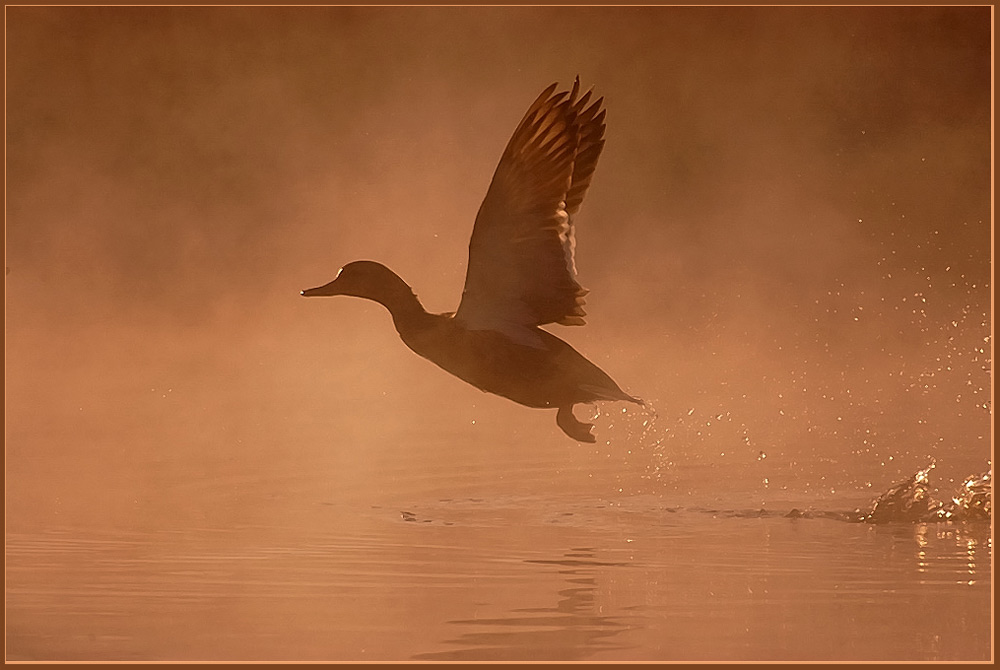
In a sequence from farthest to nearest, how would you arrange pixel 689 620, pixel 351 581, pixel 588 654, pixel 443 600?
pixel 351 581 < pixel 443 600 < pixel 689 620 < pixel 588 654

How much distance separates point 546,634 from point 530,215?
5.23ft

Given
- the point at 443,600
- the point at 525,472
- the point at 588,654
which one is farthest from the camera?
the point at 525,472

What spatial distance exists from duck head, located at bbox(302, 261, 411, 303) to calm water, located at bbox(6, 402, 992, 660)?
37.6 inches

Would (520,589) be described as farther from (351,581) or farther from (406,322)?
(406,322)

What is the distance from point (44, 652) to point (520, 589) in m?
1.54

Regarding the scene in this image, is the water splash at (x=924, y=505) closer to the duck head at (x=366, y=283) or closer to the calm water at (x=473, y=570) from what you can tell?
the calm water at (x=473, y=570)

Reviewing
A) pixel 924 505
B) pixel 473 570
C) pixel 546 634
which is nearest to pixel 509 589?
pixel 473 570

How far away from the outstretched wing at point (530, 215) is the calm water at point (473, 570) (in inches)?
36.9

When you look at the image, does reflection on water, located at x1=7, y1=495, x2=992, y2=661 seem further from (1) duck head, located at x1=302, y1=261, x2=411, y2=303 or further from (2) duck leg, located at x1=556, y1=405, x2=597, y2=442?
(1) duck head, located at x1=302, y1=261, x2=411, y2=303

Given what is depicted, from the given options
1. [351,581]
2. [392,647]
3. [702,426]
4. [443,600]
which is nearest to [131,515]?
[351,581]

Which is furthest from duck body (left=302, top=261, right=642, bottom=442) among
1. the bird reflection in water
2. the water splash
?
the water splash

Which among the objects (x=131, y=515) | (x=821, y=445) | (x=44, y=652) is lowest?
(x=44, y=652)

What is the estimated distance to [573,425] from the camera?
5590mm

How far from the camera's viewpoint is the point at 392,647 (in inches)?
168
